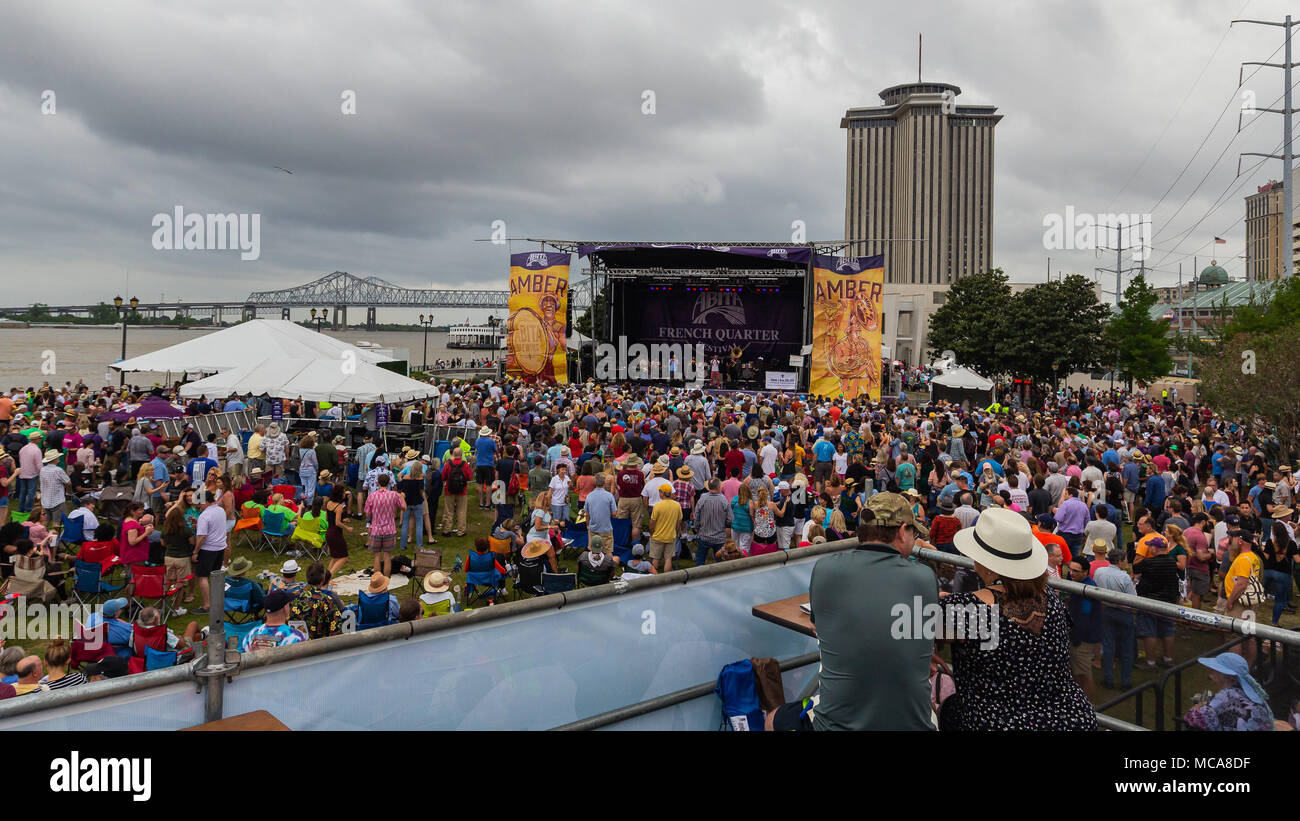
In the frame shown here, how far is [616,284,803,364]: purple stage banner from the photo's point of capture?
32438 millimetres

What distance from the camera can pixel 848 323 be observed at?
26594mm

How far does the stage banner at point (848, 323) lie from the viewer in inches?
1041

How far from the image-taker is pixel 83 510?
8227 mm

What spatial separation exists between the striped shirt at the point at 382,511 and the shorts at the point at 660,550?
302 cm

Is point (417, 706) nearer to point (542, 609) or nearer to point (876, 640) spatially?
point (542, 609)

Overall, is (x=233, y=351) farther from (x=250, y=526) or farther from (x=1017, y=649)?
(x=1017, y=649)

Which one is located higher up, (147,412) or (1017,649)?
(147,412)

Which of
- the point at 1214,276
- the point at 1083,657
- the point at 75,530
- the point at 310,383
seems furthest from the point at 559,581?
the point at 1214,276

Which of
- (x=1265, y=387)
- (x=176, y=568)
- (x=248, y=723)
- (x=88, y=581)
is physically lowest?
(x=88, y=581)

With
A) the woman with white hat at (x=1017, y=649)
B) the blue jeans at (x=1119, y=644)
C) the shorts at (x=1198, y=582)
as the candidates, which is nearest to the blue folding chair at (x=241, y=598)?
the woman with white hat at (x=1017, y=649)

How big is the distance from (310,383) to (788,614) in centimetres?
1105

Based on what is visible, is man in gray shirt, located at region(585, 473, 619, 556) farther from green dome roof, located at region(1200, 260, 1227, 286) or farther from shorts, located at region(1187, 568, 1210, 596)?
green dome roof, located at region(1200, 260, 1227, 286)

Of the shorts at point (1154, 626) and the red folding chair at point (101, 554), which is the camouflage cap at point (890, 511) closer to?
the shorts at point (1154, 626)
